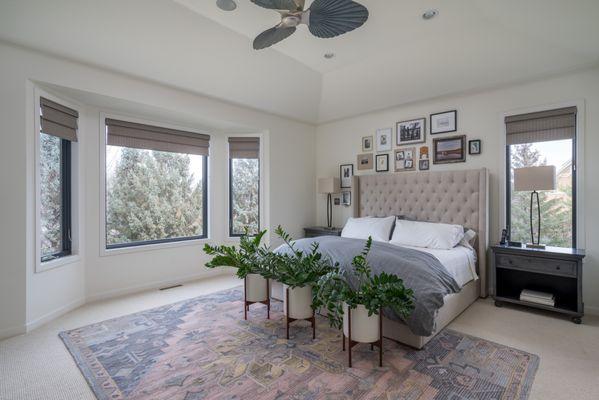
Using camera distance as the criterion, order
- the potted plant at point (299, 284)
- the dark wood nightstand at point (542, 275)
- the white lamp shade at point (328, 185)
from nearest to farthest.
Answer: the potted plant at point (299, 284) → the dark wood nightstand at point (542, 275) → the white lamp shade at point (328, 185)

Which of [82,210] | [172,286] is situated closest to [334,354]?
[172,286]

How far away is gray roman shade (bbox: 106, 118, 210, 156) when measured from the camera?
392 cm

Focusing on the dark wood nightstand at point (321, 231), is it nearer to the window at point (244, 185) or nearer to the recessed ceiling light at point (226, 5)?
the window at point (244, 185)

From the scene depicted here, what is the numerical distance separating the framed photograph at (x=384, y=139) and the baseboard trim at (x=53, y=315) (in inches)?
180

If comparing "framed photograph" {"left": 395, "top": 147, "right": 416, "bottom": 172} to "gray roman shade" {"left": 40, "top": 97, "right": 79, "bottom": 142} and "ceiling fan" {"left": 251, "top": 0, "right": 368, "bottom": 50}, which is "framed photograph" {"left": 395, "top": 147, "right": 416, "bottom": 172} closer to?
"ceiling fan" {"left": 251, "top": 0, "right": 368, "bottom": 50}

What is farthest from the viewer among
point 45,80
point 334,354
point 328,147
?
point 328,147

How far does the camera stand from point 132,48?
3104mm

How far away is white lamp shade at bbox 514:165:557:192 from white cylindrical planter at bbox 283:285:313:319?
2557mm

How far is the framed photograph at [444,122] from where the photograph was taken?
4117mm

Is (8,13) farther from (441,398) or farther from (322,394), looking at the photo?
(441,398)

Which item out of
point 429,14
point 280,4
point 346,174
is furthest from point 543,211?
point 280,4

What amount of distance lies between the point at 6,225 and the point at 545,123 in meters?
5.61

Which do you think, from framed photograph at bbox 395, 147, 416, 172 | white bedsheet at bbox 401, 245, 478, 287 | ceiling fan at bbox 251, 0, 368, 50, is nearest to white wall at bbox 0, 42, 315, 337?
framed photograph at bbox 395, 147, 416, 172

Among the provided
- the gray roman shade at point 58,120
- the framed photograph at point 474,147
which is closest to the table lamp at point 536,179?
the framed photograph at point 474,147
